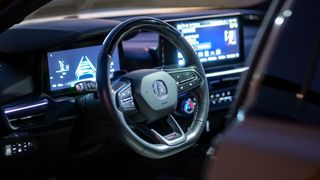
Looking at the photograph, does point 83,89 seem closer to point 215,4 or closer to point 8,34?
point 8,34

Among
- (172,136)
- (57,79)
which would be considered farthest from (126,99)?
(57,79)

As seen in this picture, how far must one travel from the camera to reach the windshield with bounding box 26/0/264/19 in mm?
5457

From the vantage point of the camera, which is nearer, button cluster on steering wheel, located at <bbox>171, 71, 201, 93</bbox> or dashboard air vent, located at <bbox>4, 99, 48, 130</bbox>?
button cluster on steering wheel, located at <bbox>171, 71, 201, 93</bbox>

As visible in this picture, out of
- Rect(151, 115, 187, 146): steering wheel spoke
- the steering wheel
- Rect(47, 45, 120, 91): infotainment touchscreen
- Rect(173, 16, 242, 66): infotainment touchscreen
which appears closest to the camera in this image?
the steering wheel

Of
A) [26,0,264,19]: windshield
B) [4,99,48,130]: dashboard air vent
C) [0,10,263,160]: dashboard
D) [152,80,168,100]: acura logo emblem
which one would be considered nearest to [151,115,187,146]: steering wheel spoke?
[152,80,168,100]: acura logo emblem

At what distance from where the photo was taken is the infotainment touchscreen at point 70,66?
12.0ft

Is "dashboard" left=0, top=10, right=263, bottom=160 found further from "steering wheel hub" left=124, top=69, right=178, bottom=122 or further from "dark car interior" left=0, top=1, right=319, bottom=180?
"steering wheel hub" left=124, top=69, right=178, bottom=122

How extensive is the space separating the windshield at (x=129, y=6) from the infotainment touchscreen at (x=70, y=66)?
1.29m

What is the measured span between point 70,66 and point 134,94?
3.64ft

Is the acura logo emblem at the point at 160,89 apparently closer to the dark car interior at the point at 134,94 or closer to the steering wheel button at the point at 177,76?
the dark car interior at the point at 134,94

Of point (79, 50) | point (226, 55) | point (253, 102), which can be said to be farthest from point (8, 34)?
point (253, 102)

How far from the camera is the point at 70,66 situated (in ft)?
12.3

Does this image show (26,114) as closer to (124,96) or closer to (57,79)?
(57,79)

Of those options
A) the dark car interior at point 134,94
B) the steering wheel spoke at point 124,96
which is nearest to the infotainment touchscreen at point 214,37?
the dark car interior at point 134,94
